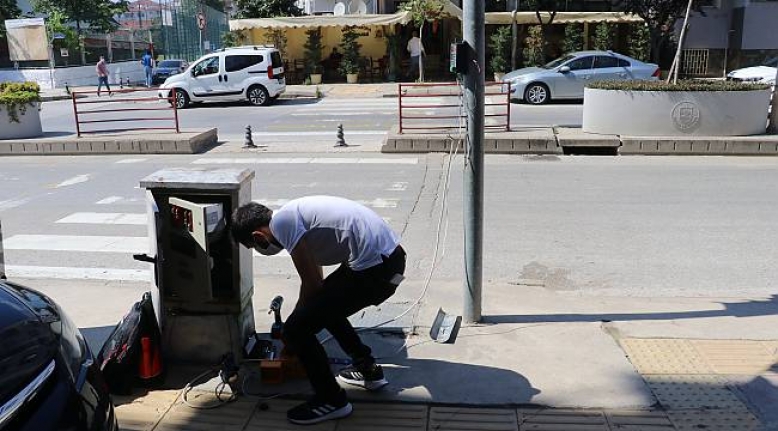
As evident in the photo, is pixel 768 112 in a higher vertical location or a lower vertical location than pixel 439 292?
higher

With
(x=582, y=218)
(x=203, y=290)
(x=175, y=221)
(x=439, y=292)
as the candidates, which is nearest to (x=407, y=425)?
(x=203, y=290)

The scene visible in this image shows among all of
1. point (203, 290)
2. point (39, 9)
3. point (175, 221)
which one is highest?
point (39, 9)

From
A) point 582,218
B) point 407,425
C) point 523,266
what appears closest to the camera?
point 407,425

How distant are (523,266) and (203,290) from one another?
11.7ft

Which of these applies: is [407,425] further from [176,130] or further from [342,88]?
[342,88]

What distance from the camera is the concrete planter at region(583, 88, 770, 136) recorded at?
13.3m

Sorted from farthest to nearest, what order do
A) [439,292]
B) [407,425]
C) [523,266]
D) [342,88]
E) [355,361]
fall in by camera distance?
[342,88] → [523,266] → [439,292] → [355,361] → [407,425]

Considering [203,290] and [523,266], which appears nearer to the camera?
[203,290]

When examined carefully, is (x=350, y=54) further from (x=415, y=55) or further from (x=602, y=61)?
(x=602, y=61)

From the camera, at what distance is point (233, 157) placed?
13.8 m

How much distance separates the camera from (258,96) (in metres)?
23.3

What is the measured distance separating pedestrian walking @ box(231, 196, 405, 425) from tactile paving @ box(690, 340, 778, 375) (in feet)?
7.37

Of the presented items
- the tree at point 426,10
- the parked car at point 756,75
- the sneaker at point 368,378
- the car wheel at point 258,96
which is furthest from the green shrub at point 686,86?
the tree at point 426,10

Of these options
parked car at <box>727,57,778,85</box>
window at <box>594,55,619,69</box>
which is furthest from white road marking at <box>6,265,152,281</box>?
parked car at <box>727,57,778,85</box>
